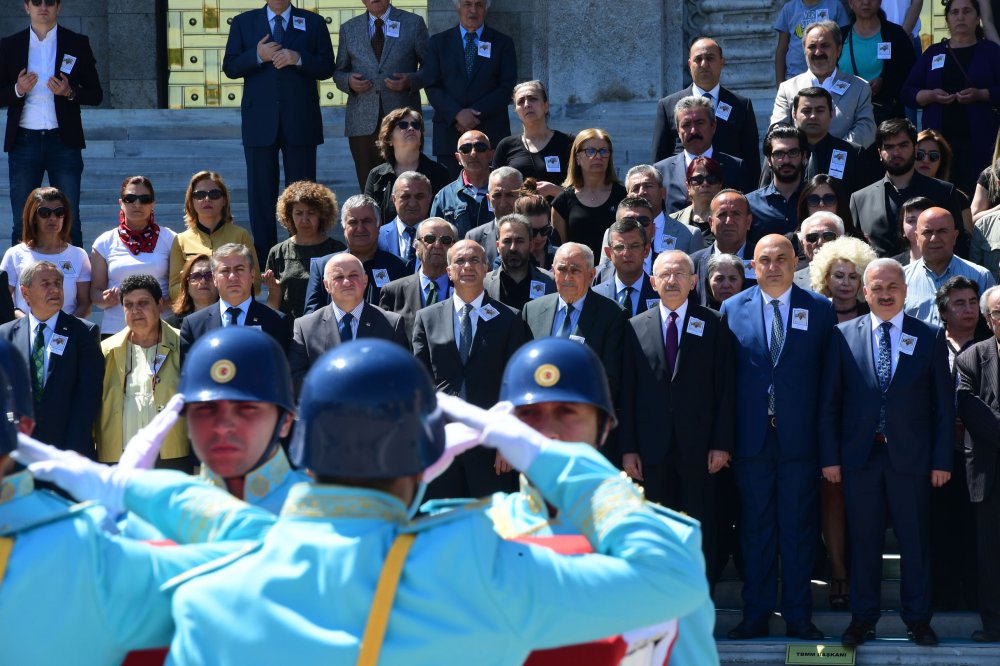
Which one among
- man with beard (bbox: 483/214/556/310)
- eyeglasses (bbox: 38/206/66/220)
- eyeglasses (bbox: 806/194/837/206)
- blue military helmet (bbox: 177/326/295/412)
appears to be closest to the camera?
blue military helmet (bbox: 177/326/295/412)

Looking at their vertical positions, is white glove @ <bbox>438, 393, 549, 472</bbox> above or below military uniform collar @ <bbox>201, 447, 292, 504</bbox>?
above

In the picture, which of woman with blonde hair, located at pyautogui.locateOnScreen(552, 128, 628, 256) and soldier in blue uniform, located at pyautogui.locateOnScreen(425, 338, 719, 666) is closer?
soldier in blue uniform, located at pyautogui.locateOnScreen(425, 338, 719, 666)

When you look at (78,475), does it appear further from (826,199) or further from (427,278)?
(826,199)

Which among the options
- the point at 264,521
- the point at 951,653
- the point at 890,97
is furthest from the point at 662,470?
the point at 264,521

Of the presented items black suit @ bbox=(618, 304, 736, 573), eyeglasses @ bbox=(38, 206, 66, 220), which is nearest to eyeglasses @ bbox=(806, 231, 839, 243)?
black suit @ bbox=(618, 304, 736, 573)

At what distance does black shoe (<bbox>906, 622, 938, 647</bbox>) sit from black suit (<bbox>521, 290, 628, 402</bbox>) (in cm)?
199

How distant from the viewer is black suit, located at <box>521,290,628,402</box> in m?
A: 8.38

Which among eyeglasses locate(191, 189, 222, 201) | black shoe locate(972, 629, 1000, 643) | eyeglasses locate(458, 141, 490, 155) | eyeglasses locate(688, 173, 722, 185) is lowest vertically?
black shoe locate(972, 629, 1000, 643)

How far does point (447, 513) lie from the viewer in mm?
2693

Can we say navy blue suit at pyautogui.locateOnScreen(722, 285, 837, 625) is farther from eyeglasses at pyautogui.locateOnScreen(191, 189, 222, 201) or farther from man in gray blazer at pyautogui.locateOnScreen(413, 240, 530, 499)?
eyeglasses at pyautogui.locateOnScreen(191, 189, 222, 201)

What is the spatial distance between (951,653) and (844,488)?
995 mm

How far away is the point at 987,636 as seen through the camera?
7.99m

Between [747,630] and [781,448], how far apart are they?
975 millimetres

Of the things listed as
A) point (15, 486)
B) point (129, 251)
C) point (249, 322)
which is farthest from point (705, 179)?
point (15, 486)
